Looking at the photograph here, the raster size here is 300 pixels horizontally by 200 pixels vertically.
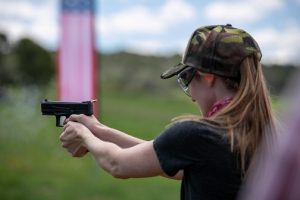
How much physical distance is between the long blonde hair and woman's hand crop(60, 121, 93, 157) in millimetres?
486

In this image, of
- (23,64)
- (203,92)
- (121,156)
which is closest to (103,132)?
(121,156)

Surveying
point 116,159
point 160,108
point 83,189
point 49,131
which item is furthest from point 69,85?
point 160,108

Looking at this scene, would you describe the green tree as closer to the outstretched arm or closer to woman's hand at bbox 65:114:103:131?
woman's hand at bbox 65:114:103:131

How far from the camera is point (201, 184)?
1.85 metres

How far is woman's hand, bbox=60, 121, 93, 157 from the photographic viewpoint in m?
2.18

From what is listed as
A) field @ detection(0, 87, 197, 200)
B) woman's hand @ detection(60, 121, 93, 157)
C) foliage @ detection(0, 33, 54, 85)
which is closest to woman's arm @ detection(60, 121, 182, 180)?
woman's hand @ detection(60, 121, 93, 157)

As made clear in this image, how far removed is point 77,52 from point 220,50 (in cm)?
556

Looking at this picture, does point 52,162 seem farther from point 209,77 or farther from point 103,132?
point 209,77

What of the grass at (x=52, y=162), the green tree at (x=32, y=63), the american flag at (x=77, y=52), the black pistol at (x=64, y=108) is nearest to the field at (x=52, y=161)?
the grass at (x=52, y=162)

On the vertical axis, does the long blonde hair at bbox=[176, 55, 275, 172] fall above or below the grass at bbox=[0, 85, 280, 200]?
above

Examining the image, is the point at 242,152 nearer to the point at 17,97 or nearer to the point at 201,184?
the point at 201,184

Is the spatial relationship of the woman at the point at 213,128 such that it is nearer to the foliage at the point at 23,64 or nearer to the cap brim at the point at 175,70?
the cap brim at the point at 175,70

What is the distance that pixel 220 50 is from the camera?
194cm

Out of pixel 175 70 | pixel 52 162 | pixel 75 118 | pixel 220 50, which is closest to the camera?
pixel 220 50
